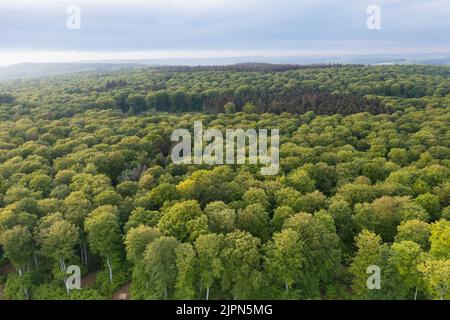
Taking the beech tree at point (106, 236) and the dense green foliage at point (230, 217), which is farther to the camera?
the beech tree at point (106, 236)

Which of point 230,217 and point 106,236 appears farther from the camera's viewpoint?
point 230,217

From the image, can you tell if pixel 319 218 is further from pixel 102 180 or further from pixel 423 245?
pixel 102 180

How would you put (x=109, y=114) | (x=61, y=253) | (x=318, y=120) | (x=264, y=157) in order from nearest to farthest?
(x=61, y=253), (x=264, y=157), (x=318, y=120), (x=109, y=114)

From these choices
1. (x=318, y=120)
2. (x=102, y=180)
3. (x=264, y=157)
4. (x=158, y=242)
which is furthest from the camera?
(x=318, y=120)

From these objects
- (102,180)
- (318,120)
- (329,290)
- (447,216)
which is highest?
(318,120)

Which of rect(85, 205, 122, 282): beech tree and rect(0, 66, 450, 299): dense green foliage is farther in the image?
rect(85, 205, 122, 282): beech tree

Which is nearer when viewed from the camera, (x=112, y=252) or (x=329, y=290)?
(x=329, y=290)

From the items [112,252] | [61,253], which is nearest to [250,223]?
[112,252]

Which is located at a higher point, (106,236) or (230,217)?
(230,217)
